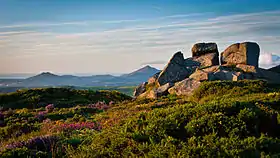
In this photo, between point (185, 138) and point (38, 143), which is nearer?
point (185, 138)

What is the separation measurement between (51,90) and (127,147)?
27.1 metres

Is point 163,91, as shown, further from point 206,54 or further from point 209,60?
point 206,54

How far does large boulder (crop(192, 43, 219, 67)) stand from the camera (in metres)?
33.1

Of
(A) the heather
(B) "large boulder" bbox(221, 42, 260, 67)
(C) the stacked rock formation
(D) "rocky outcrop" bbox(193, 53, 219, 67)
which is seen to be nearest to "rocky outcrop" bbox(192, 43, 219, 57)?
(C) the stacked rock formation

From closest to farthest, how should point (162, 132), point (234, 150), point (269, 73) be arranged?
point (234, 150) < point (162, 132) < point (269, 73)

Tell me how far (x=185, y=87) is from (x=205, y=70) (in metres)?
4.89

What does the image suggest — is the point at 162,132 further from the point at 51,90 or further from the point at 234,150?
the point at 51,90

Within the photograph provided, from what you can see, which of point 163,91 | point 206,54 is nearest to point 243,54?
point 206,54

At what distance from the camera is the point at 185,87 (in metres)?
25.8

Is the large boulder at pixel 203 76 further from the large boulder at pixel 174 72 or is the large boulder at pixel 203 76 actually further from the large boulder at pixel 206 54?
the large boulder at pixel 206 54

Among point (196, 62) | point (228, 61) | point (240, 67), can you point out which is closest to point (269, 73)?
point (240, 67)

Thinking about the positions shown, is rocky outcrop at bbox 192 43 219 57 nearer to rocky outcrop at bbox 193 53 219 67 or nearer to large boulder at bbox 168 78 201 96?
rocky outcrop at bbox 193 53 219 67

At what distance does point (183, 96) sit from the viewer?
966 inches

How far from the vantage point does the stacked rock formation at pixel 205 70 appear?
26.7 metres
